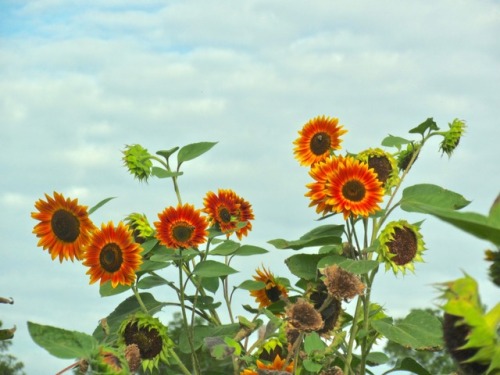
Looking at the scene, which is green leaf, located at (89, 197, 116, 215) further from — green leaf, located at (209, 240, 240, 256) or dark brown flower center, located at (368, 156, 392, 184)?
dark brown flower center, located at (368, 156, 392, 184)

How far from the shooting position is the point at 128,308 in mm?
2848

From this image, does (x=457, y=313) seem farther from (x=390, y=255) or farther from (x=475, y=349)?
(x=390, y=255)

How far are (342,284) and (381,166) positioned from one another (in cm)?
103

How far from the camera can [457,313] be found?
0.88 m

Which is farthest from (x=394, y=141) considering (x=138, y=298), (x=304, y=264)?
(x=138, y=298)

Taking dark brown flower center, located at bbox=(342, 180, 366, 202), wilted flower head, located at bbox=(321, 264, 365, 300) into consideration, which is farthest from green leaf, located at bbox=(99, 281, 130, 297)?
wilted flower head, located at bbox=(321, 264, 365, 300)

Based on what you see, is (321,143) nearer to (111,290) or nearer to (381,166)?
(381,166)

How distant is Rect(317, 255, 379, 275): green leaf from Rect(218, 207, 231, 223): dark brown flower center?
0.45m

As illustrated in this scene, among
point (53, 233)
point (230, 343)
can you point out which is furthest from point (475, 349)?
point (53, 233)

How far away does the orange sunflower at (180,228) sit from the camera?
102 inches

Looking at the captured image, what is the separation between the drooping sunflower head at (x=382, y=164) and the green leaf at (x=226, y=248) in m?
0.54

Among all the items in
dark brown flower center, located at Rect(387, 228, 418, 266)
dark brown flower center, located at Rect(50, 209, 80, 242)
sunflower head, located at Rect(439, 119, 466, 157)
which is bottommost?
dark brown flower center, located at Rect(387, 228, 418, 266)

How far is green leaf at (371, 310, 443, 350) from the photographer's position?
2.64m

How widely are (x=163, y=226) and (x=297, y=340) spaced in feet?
2.61
